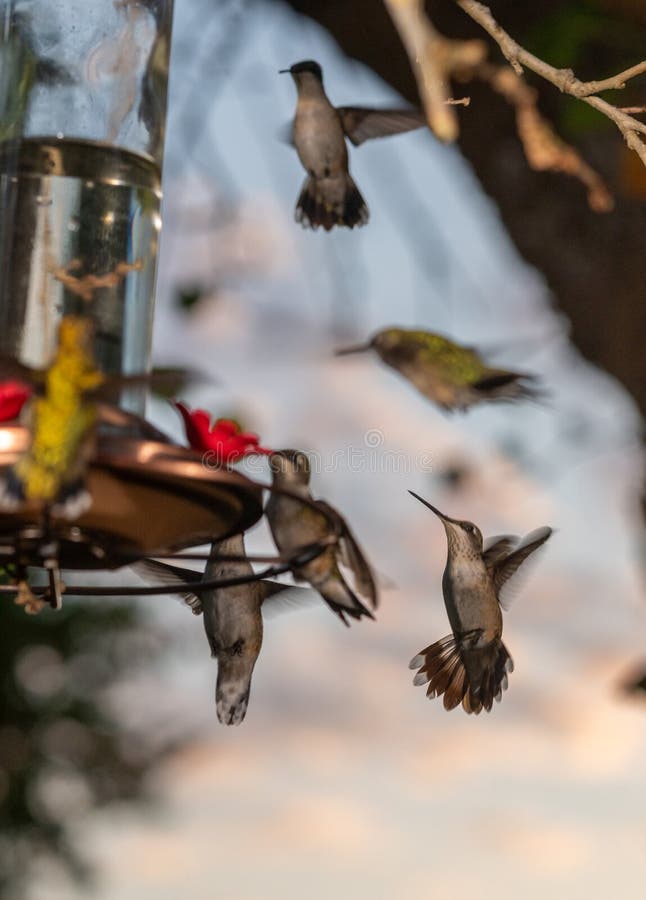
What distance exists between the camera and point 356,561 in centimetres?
220

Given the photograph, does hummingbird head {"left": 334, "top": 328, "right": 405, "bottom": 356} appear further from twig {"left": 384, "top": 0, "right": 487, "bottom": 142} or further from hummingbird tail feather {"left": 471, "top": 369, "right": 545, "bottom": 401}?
twig {"left": 384, "top": 0, "right": 487, "bottom": 142}

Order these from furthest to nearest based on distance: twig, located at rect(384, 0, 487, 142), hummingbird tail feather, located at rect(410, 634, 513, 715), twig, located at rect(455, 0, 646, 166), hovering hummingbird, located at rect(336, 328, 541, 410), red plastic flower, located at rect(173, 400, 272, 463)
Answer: hovering hummingbird, located at rect(336, 328, 541, 410) → hummingbird tail feather, located at rect(410, 634, 513, 715) → red plastic flower, located at rect(173, 400, 272, 463) → twig, located at rect(455, 0, 646, 166) → twig, located at rect(384, 0, 487, 142)

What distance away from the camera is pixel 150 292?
2822 mm

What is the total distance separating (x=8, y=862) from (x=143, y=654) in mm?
1568

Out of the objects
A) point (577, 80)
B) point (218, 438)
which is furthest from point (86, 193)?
point (577, 80)

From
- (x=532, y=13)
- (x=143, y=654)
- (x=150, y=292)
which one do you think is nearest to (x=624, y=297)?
(x=532, y=13)

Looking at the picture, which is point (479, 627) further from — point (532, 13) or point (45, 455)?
point (532, 13)

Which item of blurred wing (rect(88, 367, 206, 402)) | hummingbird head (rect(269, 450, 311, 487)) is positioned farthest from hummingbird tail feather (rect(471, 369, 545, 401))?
blurred wing (rect(88, 367, 206, 402))

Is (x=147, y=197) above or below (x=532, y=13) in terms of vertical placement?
below

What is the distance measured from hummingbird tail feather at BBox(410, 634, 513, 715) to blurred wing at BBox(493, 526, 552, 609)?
23 centimetres

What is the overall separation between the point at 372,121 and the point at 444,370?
62 centimetres

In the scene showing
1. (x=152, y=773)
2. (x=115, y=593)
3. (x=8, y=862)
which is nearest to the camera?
(x=115, y=593)

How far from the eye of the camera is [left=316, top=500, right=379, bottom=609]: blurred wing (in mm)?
2098

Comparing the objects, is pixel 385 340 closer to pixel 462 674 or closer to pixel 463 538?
pixel 463 538
